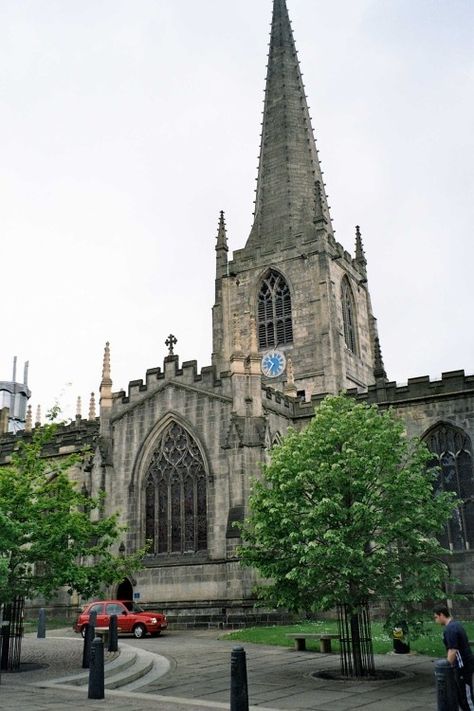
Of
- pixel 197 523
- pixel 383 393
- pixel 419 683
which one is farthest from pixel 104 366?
pixel 419 683

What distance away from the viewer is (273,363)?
47469mm

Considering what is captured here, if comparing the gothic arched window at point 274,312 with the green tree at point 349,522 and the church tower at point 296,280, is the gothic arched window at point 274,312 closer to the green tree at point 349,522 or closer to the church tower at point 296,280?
the church tower at point 296,280

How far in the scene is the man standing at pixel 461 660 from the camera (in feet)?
31.9

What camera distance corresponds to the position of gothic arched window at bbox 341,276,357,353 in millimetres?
49531

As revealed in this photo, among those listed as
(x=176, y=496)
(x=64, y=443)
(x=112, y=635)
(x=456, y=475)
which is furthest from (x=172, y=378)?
(x=112, y=635)

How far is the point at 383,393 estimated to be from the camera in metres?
33.1

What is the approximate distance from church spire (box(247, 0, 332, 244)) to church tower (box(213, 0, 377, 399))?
3.1 inches

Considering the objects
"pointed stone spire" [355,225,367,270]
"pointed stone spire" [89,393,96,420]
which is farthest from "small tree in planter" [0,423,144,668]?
"pointed stone spire" [355,225,367,270]

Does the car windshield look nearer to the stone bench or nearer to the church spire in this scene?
the stone bench

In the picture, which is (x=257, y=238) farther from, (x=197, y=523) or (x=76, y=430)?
(x=197, y=523)

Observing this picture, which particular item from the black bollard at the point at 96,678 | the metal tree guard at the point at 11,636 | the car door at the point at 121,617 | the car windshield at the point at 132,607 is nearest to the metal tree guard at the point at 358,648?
the black bollard at the point at 96,678

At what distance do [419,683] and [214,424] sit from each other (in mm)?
17735

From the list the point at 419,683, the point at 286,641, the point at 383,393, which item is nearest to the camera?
the point at 419,683

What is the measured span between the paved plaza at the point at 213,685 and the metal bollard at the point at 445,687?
286cm
